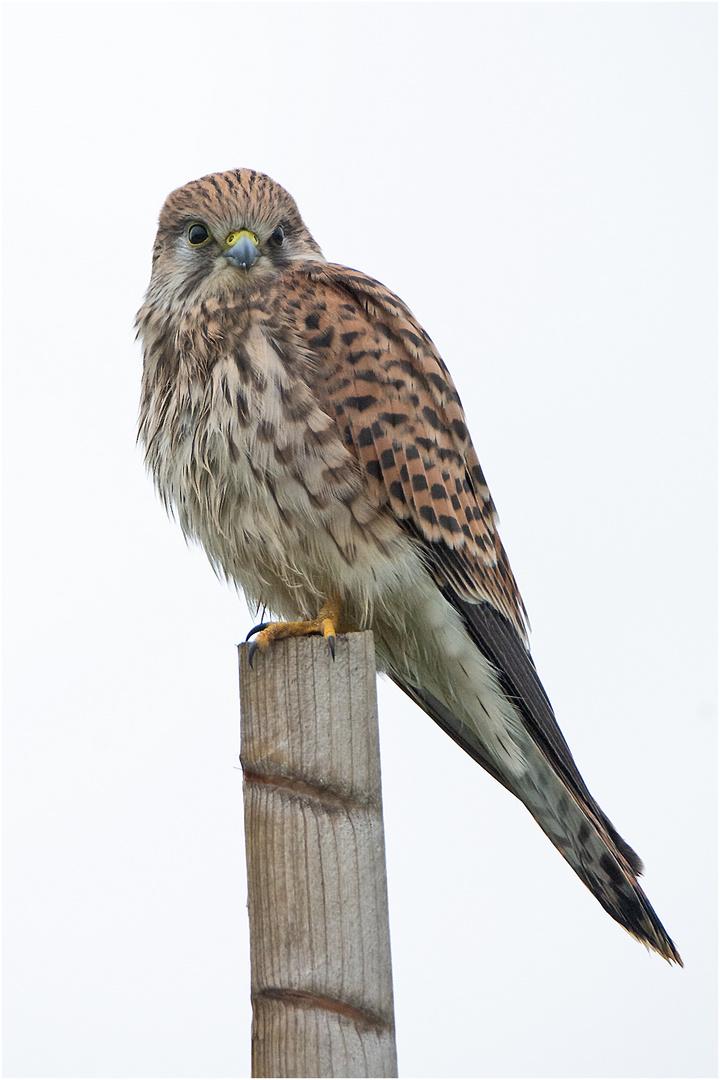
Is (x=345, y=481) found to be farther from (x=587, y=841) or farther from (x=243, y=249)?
(x=587, y=841)

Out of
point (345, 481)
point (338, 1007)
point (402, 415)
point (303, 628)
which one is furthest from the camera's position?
point (402, 415)

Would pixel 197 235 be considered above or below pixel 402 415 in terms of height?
above

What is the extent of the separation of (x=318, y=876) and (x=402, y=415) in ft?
4.74

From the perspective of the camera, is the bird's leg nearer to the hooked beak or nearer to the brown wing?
the brown wing

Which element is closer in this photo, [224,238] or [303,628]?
[303,628]

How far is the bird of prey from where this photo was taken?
3.05 meters

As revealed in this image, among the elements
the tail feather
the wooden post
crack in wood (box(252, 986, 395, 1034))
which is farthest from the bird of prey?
crack in wood (box(252, 986, 395, 1034))

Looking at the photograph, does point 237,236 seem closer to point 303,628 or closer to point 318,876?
point 303,628

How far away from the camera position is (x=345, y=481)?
9.93 feet

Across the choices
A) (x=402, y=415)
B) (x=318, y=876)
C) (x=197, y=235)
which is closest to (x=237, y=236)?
(x=197, y=235)

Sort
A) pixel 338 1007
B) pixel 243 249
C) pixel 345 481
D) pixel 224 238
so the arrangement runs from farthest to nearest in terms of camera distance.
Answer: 1. pixel 224 238
2. pixel 243 249
3. pixel 345 481
4. pixel 338 1007

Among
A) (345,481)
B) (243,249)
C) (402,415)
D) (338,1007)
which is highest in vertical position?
(243,249)

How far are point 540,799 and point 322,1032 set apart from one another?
1459mm

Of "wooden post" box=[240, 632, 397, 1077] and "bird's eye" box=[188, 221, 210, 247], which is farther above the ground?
"bird's eye" box=[188, 221, 210, 247]
